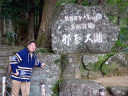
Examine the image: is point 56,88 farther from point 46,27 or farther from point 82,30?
point 46,27

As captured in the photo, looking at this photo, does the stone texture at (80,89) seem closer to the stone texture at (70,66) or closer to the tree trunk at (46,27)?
the stone texture at (70,66)

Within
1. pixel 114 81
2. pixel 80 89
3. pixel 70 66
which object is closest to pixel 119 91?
pixel 114 81

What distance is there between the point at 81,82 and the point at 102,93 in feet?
3.99

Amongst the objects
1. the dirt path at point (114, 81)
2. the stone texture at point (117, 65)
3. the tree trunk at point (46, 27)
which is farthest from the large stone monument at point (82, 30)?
the tree trunk at point (46, 27)

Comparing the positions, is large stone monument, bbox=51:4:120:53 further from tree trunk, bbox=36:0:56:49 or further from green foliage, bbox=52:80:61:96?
tree trunk, bbox=36:0:56:49

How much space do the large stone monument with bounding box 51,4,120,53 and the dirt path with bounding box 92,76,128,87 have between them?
34.3 inches

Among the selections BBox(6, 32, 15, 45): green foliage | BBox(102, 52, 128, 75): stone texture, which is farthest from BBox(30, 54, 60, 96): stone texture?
BBox(6, 32, 15, 45): green foliage

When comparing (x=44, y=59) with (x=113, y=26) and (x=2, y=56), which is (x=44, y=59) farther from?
(x=2, y=56)

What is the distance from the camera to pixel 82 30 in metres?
4.57

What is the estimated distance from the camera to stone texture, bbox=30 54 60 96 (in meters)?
4.01

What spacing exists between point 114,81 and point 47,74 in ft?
6.34

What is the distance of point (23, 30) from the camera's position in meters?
12.2

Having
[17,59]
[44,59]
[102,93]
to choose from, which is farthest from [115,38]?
[17,59]

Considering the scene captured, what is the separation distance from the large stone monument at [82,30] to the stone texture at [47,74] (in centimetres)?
37
